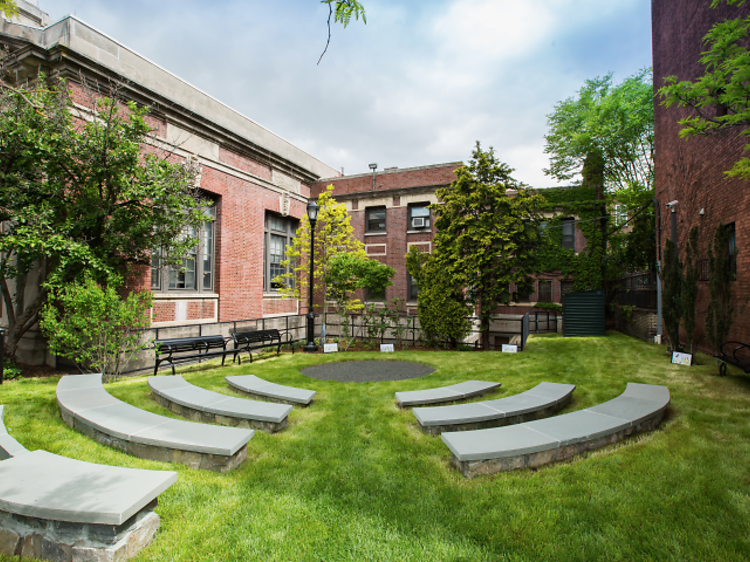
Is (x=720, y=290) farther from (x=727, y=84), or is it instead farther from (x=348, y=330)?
(x=348, y=330)

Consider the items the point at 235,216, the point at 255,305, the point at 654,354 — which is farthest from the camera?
the point at 255,305

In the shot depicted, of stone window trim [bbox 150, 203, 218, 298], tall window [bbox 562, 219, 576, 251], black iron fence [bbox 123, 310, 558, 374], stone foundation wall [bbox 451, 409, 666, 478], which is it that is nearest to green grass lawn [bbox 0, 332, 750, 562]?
stone foundation wall [bbox 451, 409, 666, 478]

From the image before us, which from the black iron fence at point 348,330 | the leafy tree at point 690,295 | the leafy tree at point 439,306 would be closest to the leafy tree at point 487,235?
the leafy tree at point 439,306

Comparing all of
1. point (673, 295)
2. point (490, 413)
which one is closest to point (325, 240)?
point (673, 295)

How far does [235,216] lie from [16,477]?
12.1 metres

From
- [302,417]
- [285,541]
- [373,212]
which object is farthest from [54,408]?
[373,212]

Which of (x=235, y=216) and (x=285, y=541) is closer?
(x=285, y=541)

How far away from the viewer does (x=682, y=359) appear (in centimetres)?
880

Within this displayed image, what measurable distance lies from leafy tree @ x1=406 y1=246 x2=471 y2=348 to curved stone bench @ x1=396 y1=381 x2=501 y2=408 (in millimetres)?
6627

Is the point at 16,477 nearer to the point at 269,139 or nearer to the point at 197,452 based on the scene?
the point at 197,452

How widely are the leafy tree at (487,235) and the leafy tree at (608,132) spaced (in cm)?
1297

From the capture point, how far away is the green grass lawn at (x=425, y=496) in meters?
2.56

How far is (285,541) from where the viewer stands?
2633mm

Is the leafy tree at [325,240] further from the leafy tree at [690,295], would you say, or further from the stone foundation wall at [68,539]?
the stone foundation wall at [68,539]
